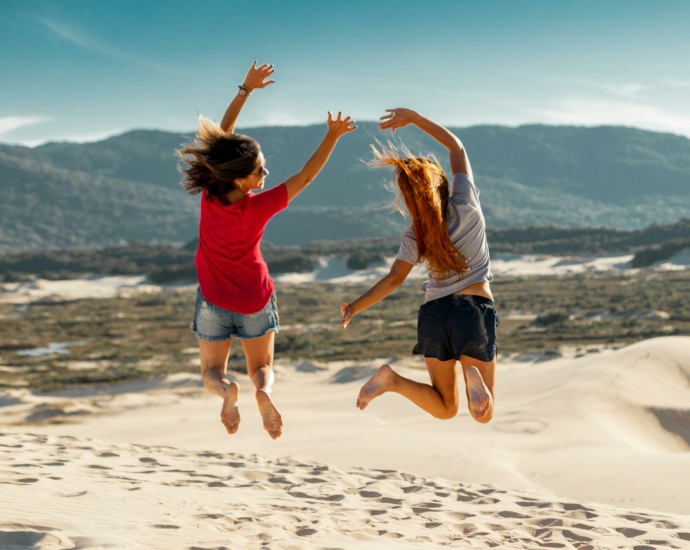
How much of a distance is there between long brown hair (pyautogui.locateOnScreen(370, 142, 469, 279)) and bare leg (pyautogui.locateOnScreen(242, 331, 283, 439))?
1.08m

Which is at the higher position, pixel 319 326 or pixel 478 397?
pixel 478 397

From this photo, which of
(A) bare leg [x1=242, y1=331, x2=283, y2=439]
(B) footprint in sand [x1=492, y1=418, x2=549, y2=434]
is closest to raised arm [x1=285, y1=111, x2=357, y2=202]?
(A) bare leg [x1=242, y1=331, x2=283, y2=439]

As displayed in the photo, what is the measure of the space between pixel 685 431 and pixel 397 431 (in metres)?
4.46

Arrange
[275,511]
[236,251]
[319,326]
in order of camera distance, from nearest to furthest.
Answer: [236,251]
[275,511]
[319,326]

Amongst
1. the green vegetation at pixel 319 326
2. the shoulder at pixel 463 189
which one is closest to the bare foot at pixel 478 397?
the shoulder at pixel 463 189

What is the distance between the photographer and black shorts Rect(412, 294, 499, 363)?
4801 mm

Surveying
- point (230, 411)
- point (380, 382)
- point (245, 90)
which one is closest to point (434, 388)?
point (380, 382)

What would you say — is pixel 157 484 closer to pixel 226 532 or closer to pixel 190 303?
pixel 226 532

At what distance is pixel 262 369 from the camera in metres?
5.03

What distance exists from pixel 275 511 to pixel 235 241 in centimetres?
320

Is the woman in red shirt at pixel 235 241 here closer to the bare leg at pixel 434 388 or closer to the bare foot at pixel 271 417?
the bare foot at pixel 271 417

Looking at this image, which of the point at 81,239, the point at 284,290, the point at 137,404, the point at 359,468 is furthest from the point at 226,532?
the point at 81,239

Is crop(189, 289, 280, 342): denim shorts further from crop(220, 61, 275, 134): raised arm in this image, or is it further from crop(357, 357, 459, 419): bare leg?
crop(220, 61, 275, 134): raised arm

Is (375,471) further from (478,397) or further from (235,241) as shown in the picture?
(235,241)
